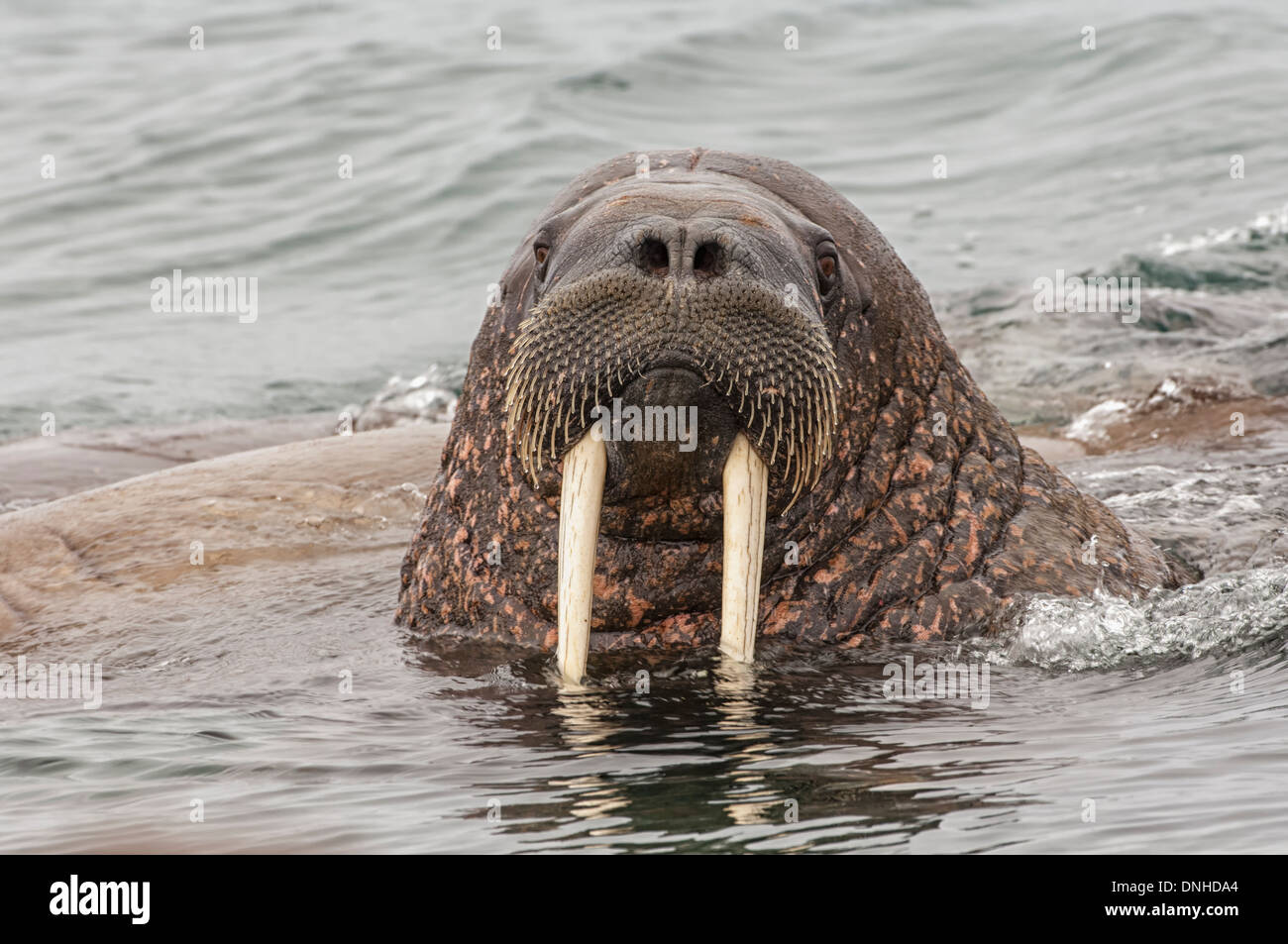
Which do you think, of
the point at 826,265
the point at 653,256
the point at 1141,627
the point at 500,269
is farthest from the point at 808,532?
the point at 500,269

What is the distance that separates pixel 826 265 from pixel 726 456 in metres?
0.90

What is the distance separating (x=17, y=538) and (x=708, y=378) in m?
4.07

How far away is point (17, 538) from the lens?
799 cm

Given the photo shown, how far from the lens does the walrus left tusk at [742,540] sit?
549cm

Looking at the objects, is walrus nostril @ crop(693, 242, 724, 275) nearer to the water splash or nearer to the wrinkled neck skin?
the wrinkled neck skin

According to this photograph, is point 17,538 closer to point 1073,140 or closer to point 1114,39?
point 1073,140

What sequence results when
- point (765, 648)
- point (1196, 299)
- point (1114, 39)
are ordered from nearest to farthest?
point (765, 648) → point (1196, 299) → point (1114, 39)

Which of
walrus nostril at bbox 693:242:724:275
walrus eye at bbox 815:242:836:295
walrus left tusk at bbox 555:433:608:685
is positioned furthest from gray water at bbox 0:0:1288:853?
walrus nostril at bbox 693:242:724:275

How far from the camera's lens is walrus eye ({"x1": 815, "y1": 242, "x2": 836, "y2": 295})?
6043 millimetres

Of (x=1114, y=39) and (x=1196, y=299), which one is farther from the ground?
(x=1114, y=39)

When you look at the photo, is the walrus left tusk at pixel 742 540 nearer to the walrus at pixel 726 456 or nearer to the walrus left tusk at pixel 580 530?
the walrus at pixel 726 456

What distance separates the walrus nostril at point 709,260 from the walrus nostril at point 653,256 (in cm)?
9
